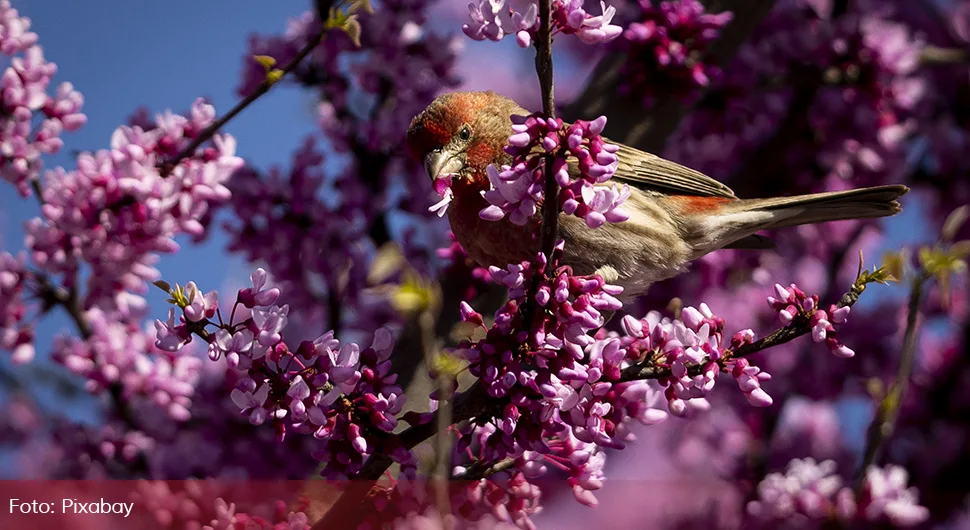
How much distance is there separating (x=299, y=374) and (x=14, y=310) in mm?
1836

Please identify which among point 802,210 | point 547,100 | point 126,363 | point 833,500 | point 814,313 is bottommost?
point 814,313

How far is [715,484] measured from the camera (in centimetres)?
564

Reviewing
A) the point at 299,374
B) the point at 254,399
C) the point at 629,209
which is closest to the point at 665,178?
the point at 629,209

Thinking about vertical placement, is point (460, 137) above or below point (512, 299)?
above

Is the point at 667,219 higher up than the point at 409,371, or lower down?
higher up

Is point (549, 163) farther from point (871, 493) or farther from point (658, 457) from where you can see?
point (658, 457)

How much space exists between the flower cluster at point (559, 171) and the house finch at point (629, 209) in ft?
2.11

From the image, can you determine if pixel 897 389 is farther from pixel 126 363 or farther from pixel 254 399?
pixel 126 363

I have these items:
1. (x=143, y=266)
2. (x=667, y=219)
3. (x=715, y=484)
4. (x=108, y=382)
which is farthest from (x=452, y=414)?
(x=715, y=484)

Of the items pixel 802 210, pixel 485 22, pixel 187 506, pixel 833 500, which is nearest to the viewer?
pixel 485 22

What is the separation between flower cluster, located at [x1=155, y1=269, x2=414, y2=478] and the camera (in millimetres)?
2338

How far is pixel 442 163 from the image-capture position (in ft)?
11.1

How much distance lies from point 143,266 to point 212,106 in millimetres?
Answer: 673

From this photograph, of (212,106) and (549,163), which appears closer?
(549,163)
